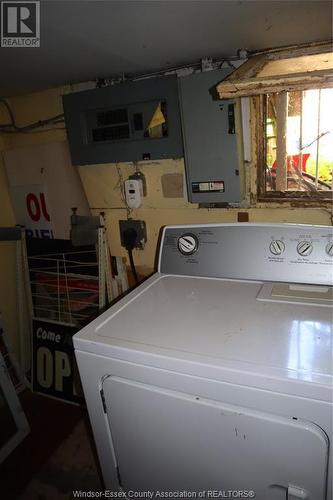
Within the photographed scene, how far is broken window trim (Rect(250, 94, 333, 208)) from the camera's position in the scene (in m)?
1.30

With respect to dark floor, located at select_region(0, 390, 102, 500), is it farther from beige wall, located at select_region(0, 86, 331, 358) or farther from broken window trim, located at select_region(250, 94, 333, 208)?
broken window trim, located at select_region(250, 94, 333, 208)

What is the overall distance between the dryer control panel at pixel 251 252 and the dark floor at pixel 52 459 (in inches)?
43.6

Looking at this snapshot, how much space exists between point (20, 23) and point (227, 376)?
1.16 m

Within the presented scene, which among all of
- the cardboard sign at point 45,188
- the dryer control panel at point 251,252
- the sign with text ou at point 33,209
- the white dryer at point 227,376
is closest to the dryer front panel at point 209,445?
the white dryer at point 227,376

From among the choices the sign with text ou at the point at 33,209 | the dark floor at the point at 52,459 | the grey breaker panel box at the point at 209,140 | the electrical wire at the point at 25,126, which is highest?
the electrical wire at the point at 25,126

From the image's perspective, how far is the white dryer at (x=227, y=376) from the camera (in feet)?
2.39

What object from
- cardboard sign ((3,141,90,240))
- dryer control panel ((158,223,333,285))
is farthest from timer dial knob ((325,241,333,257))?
cardboard sign ((3,141,90,240))

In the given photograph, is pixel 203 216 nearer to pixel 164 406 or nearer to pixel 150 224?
pixel 150 224

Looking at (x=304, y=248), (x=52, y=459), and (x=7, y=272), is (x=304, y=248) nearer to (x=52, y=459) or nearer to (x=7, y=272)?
(x=52, y=459)

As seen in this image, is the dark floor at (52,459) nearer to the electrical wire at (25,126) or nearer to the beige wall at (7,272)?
the beige wall at (7,272)

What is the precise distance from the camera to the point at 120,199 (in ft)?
5.50

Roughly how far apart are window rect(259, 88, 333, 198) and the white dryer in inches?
12.3

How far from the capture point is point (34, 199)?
1.91 metres

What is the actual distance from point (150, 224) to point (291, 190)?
710 mm
